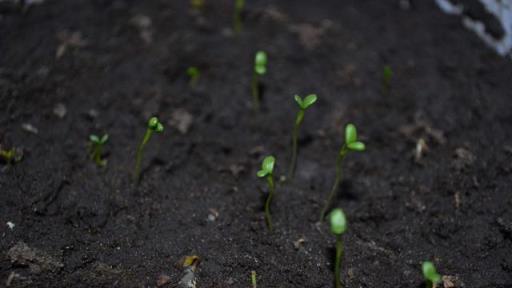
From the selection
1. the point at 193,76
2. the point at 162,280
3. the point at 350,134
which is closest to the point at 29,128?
the point at 193,76

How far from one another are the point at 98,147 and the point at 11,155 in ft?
0.86

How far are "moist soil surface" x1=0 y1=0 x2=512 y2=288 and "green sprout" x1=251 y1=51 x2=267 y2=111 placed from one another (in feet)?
0.13

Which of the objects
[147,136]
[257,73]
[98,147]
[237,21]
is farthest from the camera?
[237,21]

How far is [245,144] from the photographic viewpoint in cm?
181

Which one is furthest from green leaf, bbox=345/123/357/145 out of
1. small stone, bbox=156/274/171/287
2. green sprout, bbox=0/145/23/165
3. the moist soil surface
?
green sprout, bbox=0/145/23/165

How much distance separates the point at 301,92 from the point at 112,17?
0.86 metres

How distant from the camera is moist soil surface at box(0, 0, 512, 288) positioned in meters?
1.44

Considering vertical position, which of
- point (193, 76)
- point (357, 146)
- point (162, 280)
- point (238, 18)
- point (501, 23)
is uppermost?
point (501, 23)

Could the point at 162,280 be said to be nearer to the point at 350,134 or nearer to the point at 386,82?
the point at 350,134

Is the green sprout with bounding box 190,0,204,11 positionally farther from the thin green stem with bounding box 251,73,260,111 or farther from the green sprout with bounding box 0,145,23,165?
the green sprout with bounding box 0,145,23,165

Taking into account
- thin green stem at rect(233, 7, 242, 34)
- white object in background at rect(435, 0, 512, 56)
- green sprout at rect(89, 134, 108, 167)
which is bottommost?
green sprout at rect(89, 134, 108, 167)

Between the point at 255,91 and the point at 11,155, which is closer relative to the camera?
the point at 11,155

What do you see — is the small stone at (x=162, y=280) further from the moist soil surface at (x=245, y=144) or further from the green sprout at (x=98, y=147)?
the green sprout at (x=98, y=147)

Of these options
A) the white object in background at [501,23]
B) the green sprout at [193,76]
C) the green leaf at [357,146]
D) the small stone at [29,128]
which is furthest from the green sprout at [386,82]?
the small stone at [29,128]
